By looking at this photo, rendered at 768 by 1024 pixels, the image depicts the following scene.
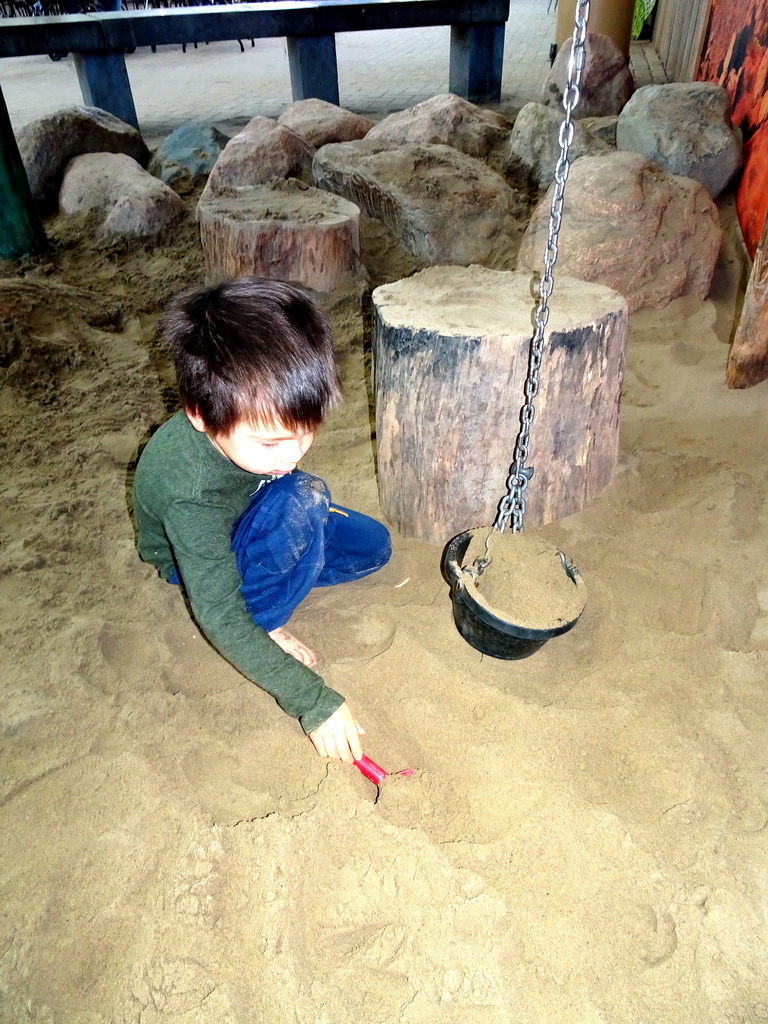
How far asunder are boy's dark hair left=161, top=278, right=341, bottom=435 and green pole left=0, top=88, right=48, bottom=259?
12.7 ft

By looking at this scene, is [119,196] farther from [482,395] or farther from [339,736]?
[339,736]

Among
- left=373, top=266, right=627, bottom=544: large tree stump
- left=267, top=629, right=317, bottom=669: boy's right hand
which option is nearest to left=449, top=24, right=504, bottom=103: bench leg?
left=373, top=266, right=627, bottom=544: large tree stump

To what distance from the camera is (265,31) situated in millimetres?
7203

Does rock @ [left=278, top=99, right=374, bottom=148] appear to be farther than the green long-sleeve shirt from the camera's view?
Yes

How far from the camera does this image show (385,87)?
8891 millimetres

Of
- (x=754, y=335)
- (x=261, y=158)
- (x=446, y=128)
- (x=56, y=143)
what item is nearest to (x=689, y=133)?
(x=446, y=128)

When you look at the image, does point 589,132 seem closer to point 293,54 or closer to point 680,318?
point 680,318

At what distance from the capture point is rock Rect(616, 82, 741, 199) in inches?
163

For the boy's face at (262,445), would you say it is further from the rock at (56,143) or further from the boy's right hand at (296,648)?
the rock at (56,143)

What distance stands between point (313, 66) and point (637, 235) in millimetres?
5784

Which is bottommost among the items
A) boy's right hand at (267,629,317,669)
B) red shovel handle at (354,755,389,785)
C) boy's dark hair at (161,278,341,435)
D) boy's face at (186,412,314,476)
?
boy's right hand at (267,629,317,669)

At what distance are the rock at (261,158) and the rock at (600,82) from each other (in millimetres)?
2587

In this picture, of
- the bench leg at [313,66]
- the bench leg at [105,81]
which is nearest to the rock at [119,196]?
the bench leg at [105,81]

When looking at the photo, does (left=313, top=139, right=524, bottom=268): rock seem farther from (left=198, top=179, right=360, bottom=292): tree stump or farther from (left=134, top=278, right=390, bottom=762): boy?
(left=134, top=278, right=390, bottom=762): boy
